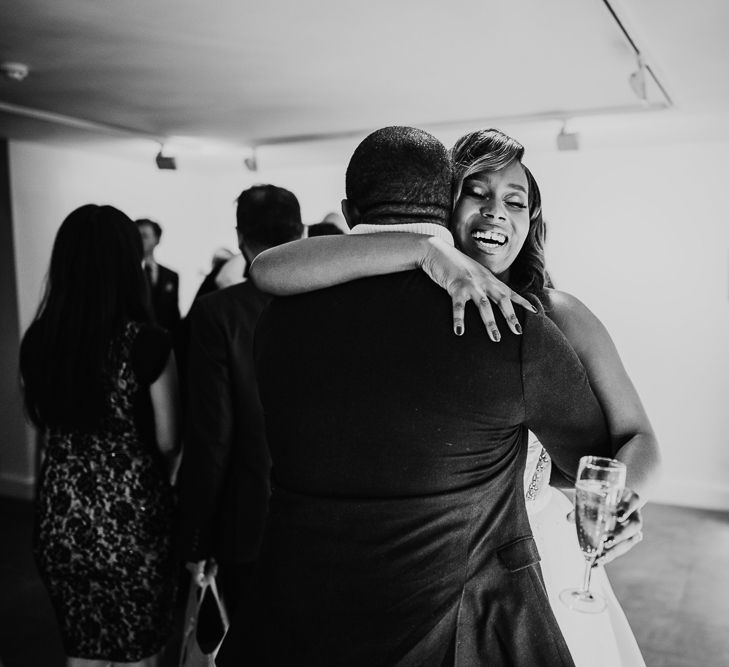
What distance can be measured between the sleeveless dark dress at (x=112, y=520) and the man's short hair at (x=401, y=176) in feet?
4.21

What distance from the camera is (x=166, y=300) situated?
5129 mm

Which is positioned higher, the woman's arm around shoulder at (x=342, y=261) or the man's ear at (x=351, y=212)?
the man's ear at (x=351, y=212)

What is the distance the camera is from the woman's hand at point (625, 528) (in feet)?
4.31

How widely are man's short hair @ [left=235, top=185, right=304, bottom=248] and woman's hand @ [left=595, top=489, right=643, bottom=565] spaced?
165 cm

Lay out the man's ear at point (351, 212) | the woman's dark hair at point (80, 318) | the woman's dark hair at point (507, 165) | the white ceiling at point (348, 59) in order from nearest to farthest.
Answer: the man's ear at point (351, 212)
the woman's dark hair at point (507, 165)
the woman's dark hair at point (80, 318)
the white ceiling at point (348, 59)

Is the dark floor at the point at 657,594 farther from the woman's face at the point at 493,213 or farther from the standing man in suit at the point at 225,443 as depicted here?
the woman's face at the point at 493,213

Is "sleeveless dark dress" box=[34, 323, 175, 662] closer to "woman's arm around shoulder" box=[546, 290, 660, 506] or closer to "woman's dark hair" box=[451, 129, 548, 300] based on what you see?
"woman's dark hair" box=[451, 129, 548, 300]

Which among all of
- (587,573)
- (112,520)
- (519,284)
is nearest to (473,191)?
(519,284)

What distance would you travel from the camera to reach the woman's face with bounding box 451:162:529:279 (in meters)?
1.81

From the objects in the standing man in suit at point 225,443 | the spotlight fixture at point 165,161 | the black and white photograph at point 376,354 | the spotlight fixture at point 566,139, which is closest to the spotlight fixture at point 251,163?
the black and white photograph at point 376,354

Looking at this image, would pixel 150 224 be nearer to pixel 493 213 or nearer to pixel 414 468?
pixel 493 213

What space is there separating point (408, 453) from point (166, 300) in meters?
4.23

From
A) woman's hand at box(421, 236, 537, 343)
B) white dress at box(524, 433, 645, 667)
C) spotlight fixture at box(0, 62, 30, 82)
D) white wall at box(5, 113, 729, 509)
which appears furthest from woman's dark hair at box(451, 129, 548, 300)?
white wall at box(5, 113, 729, 509)

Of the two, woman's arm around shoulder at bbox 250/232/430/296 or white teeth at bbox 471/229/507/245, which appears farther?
white teeth at bbox 471/229/507/245
